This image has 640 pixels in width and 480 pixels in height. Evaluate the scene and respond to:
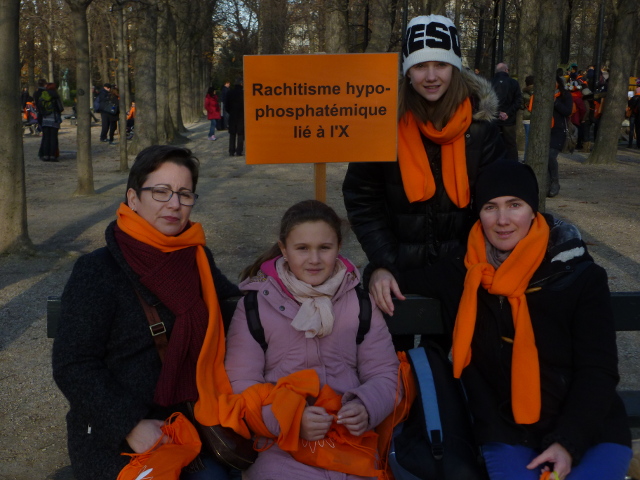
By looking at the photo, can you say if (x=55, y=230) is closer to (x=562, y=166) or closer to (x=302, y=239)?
(x=302, y=239)

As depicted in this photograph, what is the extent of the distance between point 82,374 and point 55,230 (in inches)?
288

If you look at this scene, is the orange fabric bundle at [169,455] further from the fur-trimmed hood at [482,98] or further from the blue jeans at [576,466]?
the fur-trimmed hood at [482,98]

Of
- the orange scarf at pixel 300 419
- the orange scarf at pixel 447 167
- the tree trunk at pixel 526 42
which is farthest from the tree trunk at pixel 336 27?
the orange scarf at pixel 300 419

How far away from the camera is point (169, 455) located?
2564 millimetres

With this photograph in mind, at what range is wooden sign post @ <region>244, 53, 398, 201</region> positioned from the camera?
135 inches

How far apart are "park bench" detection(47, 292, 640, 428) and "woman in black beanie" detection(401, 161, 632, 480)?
216 mm

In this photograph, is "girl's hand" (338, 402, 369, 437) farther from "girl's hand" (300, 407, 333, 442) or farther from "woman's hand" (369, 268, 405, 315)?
"woman's hand" (369, 268, 405, 315)

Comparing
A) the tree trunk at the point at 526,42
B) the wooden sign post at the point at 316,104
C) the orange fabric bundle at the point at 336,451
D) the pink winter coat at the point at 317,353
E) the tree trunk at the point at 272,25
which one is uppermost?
the tree trunk at the point at 272,25

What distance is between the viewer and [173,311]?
2.72 meters

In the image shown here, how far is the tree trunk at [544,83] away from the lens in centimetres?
874

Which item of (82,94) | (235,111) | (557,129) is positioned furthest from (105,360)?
(235,111)

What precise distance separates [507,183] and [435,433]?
0.91 m

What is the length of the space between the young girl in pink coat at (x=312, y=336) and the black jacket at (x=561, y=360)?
0.34 meters

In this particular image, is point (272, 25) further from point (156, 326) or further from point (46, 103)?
point (156, 326)
